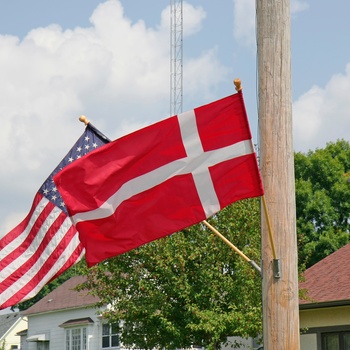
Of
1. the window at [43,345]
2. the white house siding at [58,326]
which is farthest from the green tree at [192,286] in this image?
the window at [43,345]

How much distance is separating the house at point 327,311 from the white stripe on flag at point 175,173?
54.6 ft

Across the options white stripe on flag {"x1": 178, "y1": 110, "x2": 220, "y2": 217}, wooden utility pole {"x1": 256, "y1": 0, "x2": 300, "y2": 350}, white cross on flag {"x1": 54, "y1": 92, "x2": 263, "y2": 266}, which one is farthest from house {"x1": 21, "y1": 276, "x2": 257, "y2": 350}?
wooden utility pole {"x1": 256, "y1": 0, "x2": 300, "y2": 350}

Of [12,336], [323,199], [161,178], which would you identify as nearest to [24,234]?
[161,178]

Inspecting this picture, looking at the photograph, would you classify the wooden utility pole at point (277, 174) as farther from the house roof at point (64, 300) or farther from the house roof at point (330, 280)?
the house roof at point (64, 300)

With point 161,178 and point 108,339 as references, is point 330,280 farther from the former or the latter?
point 108,339

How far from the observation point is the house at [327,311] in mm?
24408

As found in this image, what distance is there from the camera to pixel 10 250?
1266 cm

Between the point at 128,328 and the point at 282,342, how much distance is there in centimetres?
1917

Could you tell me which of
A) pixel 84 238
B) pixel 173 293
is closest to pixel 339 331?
pixel 173 293

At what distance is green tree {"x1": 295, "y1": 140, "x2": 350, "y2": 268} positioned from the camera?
49688 millimetres

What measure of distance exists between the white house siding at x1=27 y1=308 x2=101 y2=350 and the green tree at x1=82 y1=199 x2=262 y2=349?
2768 centimetres

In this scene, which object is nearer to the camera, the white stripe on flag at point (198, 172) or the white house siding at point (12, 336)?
the white stripe on flag at point (198, 172)

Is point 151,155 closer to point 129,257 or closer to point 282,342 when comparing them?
point 282,342

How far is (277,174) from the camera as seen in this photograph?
729 centimetres
